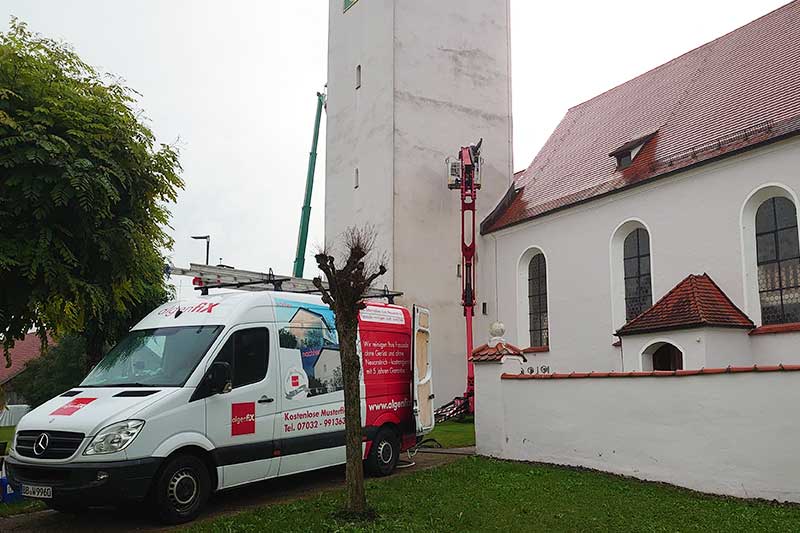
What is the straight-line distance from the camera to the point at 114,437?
7.20 m

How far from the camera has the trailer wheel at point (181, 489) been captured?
7.41m

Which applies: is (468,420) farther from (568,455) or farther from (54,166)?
(54,166)

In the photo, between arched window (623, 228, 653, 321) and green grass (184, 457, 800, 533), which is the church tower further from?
green grass (184, 457, 800, 533)

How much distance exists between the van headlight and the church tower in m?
15.7

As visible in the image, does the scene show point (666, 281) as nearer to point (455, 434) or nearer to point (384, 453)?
point (455, 434)

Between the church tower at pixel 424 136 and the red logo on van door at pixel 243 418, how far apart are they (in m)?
14.4

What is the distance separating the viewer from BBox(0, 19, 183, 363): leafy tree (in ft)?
25.1

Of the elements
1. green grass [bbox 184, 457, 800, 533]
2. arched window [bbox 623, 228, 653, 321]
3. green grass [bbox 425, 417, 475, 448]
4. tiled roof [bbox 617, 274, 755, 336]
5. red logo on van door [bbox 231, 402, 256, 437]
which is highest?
arched window [bbox 623, 228, 653, 321]

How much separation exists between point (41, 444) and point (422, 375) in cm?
591

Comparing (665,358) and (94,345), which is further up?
(94,345)

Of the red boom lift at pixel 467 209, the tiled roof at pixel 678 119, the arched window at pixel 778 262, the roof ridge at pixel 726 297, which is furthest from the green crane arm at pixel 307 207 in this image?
the arched window at pixel 778 262

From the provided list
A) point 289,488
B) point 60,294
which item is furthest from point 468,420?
point 60,294

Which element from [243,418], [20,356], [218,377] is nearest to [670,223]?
[243,418]

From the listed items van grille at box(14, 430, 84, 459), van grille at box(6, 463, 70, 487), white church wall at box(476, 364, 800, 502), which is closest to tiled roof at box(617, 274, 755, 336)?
white church wall at box(476, 364, 800, 502)
